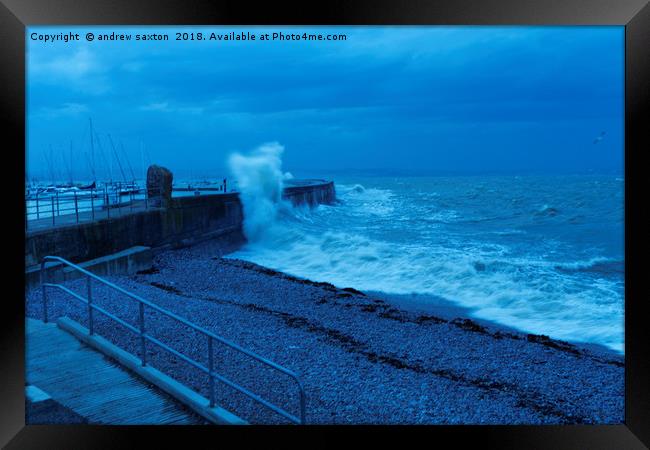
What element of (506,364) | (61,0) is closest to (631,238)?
(506,364)

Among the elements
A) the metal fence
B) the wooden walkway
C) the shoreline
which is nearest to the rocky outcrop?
the metal fence

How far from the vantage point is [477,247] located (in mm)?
11789

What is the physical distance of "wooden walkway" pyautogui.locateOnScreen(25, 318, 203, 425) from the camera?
3.66 m

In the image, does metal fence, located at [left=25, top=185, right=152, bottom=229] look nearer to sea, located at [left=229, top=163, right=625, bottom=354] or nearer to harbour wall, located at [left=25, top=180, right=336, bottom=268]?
harbour wall, located at [left=25, top=180, right=336, bottom=268]

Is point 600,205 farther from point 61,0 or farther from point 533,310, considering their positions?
point 61,0

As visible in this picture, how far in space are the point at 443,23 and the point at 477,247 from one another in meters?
7.80

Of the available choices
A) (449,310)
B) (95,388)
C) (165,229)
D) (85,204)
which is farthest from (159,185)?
(95,388)

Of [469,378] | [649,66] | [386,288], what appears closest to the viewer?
[649,66]

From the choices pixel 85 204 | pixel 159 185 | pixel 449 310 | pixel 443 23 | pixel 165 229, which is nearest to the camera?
pixel 443 23

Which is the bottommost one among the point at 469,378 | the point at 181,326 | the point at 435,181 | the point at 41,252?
the point at 469,378

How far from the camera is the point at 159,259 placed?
10.5 metres

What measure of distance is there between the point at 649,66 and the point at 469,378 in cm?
311

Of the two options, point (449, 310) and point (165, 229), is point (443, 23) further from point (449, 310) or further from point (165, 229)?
point (165, 229)

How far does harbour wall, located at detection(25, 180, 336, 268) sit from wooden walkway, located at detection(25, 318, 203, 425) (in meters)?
3.03
